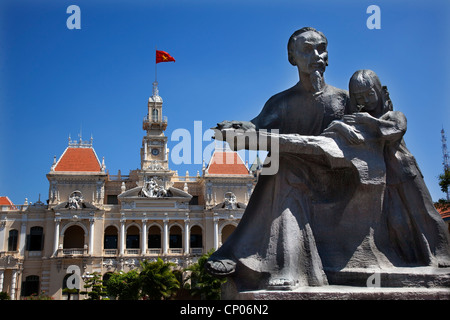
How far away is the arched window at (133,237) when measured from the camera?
1487 inches

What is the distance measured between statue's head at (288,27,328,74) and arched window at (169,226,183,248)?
3539 cm

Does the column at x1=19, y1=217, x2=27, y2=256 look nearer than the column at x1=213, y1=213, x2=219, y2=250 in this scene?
Answer: Yes

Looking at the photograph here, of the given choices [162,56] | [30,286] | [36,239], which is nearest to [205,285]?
[30,286]

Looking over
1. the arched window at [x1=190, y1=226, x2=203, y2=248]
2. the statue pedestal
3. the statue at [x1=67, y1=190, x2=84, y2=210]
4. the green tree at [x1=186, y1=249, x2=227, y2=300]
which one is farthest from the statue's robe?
the arched window at [x1=190, y1=226, x2=203, y2=248]

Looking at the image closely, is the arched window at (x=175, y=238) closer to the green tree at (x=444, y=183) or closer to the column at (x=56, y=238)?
the column at (x=56, y=238)

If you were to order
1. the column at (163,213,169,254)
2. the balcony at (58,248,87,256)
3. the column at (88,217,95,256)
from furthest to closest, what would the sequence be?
the column at (163,213,169,254) < the column at (88,217,95,256) < the balcony at (58,248,87,256)

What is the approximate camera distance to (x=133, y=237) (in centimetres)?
3816

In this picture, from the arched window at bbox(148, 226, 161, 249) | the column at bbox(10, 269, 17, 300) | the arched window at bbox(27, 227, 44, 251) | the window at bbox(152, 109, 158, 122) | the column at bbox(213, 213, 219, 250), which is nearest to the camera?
the column at bbox(10, 269, 17, 300)

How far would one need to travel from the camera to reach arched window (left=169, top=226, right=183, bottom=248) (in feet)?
126

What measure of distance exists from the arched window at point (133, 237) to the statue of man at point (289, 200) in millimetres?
35265

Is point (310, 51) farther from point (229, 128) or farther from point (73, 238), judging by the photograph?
point (73, 238)

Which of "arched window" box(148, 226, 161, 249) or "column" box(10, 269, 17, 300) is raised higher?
"arched window" box(148, 226, 161, 249)

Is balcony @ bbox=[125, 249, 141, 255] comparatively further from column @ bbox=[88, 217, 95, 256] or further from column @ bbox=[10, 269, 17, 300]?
column @ bbox=[10, 269, 17, 300]

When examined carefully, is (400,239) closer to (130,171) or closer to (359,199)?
(359,199)
